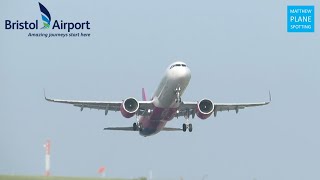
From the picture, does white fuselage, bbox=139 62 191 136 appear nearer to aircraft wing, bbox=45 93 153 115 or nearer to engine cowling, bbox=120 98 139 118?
aircraft wing, bbox=45 93 153 115

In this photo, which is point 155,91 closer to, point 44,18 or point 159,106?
point 159,106

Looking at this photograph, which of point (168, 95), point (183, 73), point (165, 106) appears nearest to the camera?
point (183, 73)

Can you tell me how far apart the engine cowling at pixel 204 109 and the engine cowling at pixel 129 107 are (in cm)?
576

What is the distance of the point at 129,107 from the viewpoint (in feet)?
405

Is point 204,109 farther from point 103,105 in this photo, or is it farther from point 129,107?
point 103,105

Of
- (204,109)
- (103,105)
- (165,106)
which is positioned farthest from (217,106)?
(103,105)

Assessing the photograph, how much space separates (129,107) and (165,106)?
11.3ft

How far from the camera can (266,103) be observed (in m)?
128

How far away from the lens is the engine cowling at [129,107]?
123 m

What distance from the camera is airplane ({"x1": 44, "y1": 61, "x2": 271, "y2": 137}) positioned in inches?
4678

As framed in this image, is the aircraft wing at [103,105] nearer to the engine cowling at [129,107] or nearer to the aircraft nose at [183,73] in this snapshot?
the engine cowling at [129,107]

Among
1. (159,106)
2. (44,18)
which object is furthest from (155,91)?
(44,18)

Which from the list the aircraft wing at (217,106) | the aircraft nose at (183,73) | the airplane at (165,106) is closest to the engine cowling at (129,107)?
the airplane at (165,106)

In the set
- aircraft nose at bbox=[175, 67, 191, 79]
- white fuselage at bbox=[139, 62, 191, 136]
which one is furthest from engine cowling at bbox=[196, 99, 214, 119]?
aircraft nose at bbox=[175, 67, 191, 79]
